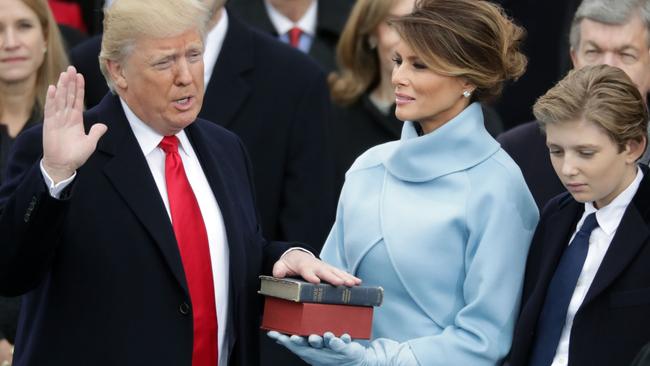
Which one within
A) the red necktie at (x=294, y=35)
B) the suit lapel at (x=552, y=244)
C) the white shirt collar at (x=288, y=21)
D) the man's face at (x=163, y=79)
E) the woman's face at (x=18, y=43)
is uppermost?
the white shirt collar at (x=288, y=21)

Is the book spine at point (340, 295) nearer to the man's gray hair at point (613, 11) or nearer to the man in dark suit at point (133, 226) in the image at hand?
the man in dark suit at point (133, 226)

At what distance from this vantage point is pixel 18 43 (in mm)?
5883

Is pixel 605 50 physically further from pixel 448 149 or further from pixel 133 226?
pixel 133 226

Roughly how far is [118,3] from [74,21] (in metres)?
3.64

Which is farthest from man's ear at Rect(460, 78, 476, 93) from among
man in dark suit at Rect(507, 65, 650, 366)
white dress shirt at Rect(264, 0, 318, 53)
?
white dress shirt at Rect(264, 0, 318, 53)

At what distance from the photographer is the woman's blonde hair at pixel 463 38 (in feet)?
14.6

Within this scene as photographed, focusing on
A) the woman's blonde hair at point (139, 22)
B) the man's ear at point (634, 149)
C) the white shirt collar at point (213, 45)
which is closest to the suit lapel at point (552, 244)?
the man's ear at point (634, 149)

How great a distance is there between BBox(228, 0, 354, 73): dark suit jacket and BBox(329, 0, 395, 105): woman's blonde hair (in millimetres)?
607

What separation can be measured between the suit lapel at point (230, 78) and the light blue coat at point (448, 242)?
1433 mm

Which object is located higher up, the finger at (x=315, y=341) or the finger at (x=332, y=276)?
the finger at (x=332, y=276)

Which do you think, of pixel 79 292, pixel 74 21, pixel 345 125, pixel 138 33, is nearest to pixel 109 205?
pixel 79 292

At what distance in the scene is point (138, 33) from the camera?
14.3 feet

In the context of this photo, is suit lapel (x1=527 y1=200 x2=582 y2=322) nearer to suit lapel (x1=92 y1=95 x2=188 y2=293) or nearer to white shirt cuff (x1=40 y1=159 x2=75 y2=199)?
suit lapel (x1=92 y1=95 x2=188 y2=293)

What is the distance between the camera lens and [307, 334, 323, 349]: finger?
4.24 m
